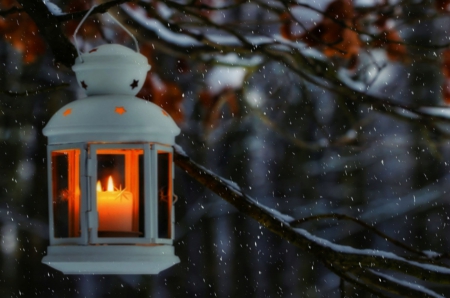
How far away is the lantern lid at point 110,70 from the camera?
9.12ft

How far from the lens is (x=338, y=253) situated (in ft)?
10.8

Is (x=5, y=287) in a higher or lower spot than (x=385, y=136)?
lower

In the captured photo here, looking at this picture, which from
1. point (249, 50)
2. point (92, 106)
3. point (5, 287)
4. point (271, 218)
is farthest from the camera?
point (5, 287)

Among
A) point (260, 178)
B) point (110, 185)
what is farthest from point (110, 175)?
point (260, 178)

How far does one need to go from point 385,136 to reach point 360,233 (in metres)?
1.66

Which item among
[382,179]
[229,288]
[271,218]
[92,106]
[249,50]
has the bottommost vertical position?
[229,288]

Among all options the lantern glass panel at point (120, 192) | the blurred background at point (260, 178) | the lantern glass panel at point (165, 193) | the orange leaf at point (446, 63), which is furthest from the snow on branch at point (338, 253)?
the blurred background at point (260, 178)

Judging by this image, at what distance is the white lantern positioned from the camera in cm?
270

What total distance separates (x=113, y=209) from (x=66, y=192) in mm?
166

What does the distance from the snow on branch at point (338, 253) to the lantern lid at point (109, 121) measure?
2.40ft

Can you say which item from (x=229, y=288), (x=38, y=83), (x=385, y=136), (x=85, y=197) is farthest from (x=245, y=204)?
(x=385, y=136)

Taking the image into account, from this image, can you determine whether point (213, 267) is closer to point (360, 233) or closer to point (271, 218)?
point (360, 233)

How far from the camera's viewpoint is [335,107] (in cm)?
1389

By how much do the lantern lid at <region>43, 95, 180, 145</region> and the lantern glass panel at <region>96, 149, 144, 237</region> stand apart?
0.09 metres
